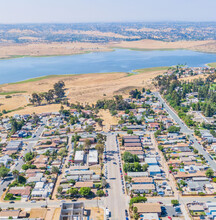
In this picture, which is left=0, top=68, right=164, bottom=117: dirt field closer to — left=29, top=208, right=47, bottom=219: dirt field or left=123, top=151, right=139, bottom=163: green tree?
left=123, top=151, right=139, bottom=163: green tree

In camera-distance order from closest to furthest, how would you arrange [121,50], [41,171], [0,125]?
[41,171]
[0,125]
[121,50]

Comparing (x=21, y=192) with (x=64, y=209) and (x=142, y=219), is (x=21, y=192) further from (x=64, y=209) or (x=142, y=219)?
(x=142, y=219)

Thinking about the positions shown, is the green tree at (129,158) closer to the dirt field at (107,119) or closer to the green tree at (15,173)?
the dirt field at (107,119)

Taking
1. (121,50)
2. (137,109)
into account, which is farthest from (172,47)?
(137,109)

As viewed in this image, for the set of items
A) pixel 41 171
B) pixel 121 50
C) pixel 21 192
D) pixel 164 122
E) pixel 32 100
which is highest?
pixel 121 50

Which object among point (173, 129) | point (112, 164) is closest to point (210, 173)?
point (173, 129)

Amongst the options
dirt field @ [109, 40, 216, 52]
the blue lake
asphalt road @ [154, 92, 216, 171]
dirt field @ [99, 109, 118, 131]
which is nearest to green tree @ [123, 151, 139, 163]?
asphalt road @ [154, 92, 216, 171]
